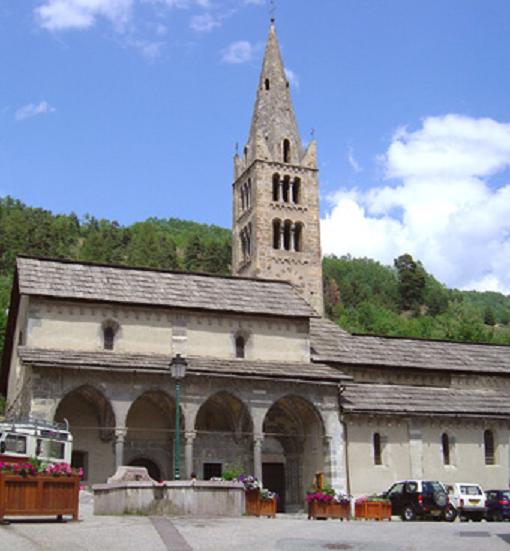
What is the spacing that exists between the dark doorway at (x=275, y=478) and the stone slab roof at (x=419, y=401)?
14.8ft

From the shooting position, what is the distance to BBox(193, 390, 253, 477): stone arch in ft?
121

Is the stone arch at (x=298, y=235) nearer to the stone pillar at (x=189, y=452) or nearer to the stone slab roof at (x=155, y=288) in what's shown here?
the stone slab roof at (x=155, y=288)

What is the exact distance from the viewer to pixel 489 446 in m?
41.1

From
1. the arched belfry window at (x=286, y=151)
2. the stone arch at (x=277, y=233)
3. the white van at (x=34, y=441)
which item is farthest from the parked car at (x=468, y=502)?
the arched belfry window at (x=286, y=151)

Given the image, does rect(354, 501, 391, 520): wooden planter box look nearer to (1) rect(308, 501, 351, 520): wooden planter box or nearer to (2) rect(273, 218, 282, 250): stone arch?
(1) rect(308, 501, 351, 520): wooden planter box

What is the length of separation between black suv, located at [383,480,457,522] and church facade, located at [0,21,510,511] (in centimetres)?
735

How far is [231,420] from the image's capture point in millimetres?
38125

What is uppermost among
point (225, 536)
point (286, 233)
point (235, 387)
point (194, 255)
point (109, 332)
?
point (194, 255)

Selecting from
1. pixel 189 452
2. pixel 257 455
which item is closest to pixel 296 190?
pixel 257 455

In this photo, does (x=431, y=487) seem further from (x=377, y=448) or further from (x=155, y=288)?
(x=155, y=288)

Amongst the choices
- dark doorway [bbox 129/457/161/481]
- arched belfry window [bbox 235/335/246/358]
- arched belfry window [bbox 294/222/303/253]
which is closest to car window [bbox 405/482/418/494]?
arched belfry window [bbox 235/335/246/358]

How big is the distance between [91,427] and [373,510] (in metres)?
12.3

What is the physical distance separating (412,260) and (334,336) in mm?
114504

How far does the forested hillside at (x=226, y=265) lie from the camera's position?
133250 mm
